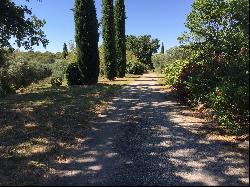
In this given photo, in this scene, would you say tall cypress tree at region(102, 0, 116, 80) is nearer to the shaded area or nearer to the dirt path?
the shaded area

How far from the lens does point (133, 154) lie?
9.59 meters

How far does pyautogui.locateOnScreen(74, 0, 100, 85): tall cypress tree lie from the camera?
28844 millimetres

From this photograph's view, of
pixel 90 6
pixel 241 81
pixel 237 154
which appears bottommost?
pixel 237 154

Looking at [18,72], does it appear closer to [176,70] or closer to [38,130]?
[176,70]

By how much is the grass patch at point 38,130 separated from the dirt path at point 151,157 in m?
0.54

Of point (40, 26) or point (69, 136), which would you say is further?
point (40, 26)

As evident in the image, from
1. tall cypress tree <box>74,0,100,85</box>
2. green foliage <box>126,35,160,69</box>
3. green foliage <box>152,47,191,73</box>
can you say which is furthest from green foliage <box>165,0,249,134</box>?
green foliage <box>126,35,160,69</box>

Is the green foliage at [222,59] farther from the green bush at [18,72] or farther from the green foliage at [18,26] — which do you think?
the green bush at [18,72]

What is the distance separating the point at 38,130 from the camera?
12.9 meters

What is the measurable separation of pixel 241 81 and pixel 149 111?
613 cm

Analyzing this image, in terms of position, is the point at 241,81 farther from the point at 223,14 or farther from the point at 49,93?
the point at 49,93

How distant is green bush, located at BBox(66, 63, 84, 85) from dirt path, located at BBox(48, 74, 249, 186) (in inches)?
595

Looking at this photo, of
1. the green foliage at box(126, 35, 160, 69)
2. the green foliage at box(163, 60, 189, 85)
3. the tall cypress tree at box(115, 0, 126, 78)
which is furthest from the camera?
the green foliage at box(126, 35, 160, 69)

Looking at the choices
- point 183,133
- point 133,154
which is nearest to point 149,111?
point 183,133
